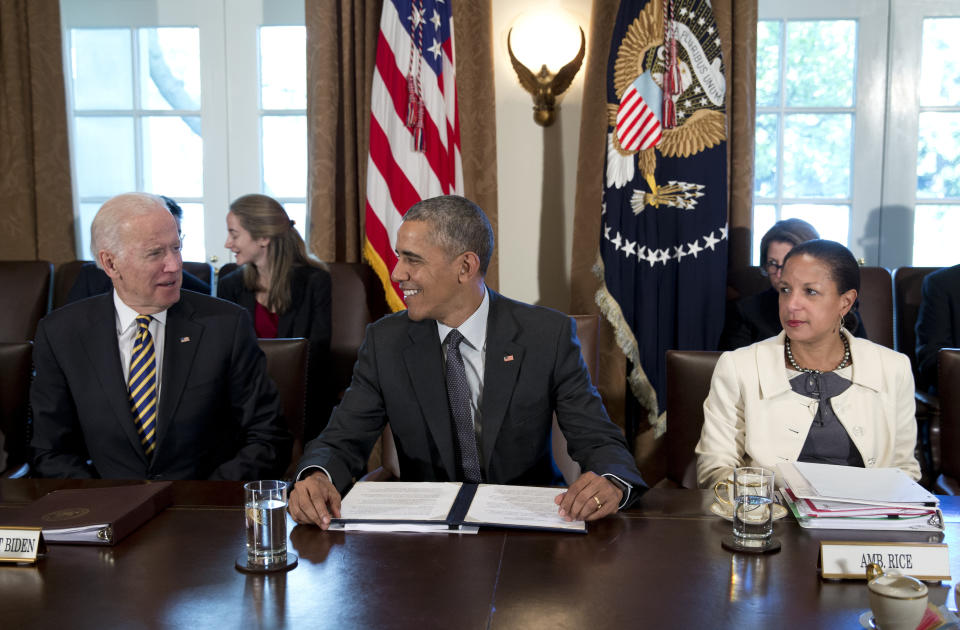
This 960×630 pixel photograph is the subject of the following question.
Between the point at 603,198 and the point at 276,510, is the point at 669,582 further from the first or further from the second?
the point at 603,198

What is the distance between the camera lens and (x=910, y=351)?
3.70 metres

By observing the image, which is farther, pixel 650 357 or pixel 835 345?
pixel 650 357

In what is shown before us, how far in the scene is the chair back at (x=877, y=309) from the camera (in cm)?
360

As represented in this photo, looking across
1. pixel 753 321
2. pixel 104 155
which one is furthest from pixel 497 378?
pixel 104 155

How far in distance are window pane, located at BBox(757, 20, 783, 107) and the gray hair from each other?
323 cm

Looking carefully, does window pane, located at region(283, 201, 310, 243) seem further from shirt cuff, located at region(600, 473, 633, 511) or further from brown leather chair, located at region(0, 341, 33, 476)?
shirt cuff, located at region(600, 473, 633, 511)

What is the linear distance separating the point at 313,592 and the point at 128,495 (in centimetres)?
56

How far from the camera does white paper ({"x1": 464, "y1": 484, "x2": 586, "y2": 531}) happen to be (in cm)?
150

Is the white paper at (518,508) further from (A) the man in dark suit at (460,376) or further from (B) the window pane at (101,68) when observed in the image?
(B) the window pane at (101,68)

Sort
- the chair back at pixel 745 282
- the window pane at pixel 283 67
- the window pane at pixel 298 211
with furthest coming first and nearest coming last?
the window pane at pixel 298 211, the window pane at pixel 283 67, the chair back at pixel 745 282

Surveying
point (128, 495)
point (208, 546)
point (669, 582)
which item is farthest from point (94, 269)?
point (669, 582)

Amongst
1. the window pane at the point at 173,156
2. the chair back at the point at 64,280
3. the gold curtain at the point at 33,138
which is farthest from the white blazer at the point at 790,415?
the gold curtain at the point at 33,138

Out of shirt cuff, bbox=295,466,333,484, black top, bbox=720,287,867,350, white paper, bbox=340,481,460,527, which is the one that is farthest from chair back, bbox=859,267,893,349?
shirt cuff, bbox=295,466,333,484

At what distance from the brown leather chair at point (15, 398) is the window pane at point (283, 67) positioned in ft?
8.23
